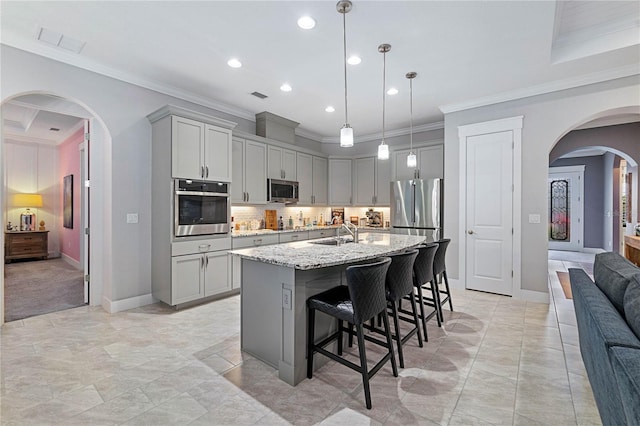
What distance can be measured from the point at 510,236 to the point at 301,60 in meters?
3.68

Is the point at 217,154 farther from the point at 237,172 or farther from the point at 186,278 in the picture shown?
the point at 186,278

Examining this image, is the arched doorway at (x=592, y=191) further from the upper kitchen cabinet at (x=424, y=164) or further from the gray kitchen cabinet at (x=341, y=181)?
the gray kitchen cabinet at (x=341, y=181)

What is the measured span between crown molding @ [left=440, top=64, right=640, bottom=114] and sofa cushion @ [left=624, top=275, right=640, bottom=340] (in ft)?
10.2

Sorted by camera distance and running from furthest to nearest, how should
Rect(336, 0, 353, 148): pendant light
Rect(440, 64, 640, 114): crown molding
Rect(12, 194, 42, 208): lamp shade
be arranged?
Rect(12, 194, 42, 208): lamp shade < Rect(440, 64, 640, 114): crown molding < Rect(336, 0, 353, 148): pendant light

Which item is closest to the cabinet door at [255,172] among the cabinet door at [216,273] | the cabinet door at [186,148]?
the cabinet door at [186,148]

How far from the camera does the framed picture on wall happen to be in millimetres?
6375

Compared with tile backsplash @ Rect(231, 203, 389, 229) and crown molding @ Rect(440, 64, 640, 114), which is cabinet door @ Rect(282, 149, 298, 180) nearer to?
tile backsplash @ Rect(231, 203, 389, 229)

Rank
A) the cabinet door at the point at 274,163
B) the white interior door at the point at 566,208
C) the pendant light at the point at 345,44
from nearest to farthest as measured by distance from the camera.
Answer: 1. the pendant light at the point at 345,44
2. the cabinet door at the point at 274,163
3. the white interior door at the point at 566,208

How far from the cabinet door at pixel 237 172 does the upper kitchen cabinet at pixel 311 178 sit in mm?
1291

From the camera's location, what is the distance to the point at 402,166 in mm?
5535

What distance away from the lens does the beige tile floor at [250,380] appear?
1.83 metres

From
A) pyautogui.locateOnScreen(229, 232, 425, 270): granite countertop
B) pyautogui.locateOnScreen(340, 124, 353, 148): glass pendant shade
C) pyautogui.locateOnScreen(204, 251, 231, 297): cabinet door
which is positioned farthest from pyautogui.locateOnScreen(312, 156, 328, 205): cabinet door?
pyautogui.locateOnScreen(229, 232, 425, 270): granite countertop

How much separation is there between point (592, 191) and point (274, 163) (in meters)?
8.93

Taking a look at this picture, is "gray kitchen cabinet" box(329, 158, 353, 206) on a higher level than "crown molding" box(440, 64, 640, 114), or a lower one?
lower
